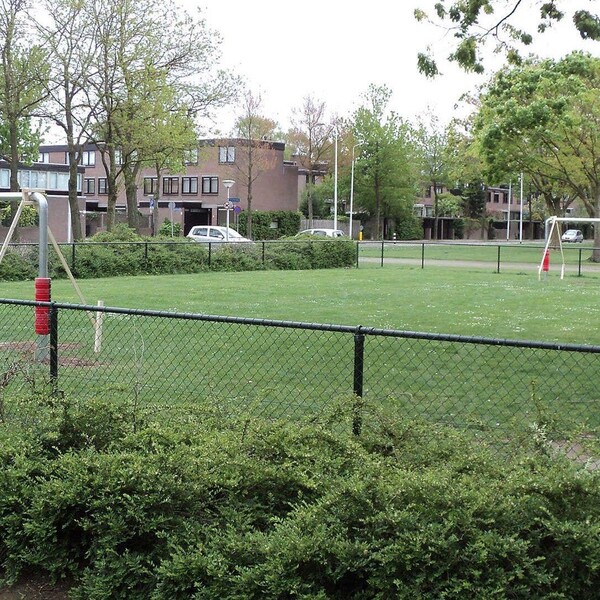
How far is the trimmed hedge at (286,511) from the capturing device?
372 cm

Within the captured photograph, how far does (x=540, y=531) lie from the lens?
384cm

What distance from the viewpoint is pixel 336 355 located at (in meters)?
11.4

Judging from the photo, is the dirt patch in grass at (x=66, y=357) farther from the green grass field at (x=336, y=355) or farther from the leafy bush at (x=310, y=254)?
→ the leafy bush at (x=310, y=254)

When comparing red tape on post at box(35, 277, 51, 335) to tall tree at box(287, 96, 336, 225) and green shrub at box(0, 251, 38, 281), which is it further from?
tall tree at box(287, 96, 336, 225)

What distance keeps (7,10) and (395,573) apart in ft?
111

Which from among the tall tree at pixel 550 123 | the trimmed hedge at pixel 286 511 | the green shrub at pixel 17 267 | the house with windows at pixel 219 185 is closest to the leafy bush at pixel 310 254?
the tall tree at pixel 550 123

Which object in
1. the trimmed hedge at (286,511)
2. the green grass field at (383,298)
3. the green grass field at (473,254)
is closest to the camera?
the trimmed hedge at (286,511)

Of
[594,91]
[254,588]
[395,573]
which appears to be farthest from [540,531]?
[594,91]

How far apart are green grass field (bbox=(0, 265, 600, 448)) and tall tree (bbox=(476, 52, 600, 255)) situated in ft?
48.1

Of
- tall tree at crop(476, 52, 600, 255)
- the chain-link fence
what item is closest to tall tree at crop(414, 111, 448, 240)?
tall tree at crop(476, 52, 600, 255)

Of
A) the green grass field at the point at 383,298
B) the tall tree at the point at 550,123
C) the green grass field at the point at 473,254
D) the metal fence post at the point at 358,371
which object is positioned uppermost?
the tall tree at the point at 550,123

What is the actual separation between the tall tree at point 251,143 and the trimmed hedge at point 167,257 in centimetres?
3381

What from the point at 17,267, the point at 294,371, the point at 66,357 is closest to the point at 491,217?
the point at 17,267

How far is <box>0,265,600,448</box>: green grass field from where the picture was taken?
8734 millimetres
